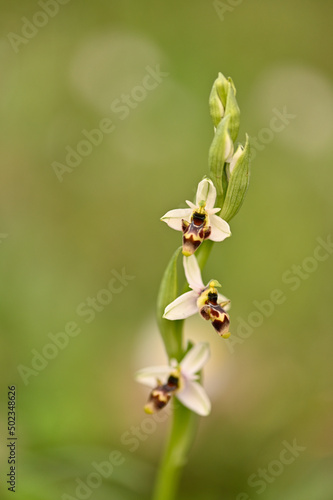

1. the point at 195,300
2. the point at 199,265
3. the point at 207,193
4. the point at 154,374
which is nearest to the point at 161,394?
the point at 154,374

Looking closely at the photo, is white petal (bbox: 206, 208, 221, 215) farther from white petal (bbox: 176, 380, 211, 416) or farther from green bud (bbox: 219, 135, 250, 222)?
white petal (bbox: 176, 380, 211, 416)

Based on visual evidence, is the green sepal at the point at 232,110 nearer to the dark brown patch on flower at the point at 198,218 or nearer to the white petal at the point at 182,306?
the dark brown patch on flower at the point at 198,218

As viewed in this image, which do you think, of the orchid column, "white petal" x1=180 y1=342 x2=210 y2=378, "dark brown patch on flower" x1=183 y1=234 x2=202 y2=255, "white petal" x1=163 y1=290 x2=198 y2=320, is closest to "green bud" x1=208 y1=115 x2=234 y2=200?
the orchid column

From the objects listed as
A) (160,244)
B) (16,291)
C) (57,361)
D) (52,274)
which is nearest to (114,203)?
(160,244)

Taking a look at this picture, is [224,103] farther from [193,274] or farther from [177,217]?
[193,274]

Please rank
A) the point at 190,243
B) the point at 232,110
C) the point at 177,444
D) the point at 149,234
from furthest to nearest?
the point at 149,234 < the point at 177,444 < the point at 232,110 < the point at 190,243

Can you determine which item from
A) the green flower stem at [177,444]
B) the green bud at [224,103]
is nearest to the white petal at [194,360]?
the green flower stem at [177,444]
